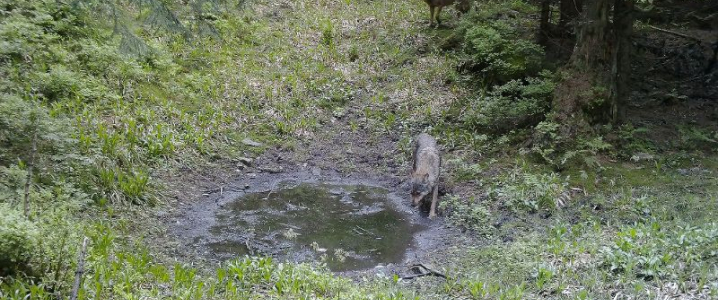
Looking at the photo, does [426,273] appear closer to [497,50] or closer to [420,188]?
[420,188]

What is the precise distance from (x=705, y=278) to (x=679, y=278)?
0.82 ft

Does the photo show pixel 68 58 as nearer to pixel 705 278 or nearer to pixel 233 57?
pixel 233 57

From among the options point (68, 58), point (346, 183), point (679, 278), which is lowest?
point (346, 183)

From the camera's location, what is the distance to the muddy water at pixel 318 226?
830 centimetres

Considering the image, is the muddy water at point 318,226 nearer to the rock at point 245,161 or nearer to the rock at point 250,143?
the rock at point 245,161

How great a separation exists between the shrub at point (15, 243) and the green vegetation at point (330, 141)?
0.02 meters

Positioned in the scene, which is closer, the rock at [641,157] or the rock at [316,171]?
the rock at [641,157]

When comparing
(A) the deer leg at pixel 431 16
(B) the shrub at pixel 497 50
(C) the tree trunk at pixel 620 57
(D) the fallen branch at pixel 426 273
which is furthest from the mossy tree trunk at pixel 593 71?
(A) the deer leg at pixel 431 16

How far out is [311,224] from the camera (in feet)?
30.8

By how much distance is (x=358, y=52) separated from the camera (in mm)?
16312

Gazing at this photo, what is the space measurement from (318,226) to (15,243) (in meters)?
4.92

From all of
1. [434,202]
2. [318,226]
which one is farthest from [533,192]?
[318,226]

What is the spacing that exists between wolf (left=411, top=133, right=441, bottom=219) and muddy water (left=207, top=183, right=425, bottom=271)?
1.59 feet

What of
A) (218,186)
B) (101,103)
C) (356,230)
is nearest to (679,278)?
(356,230)
